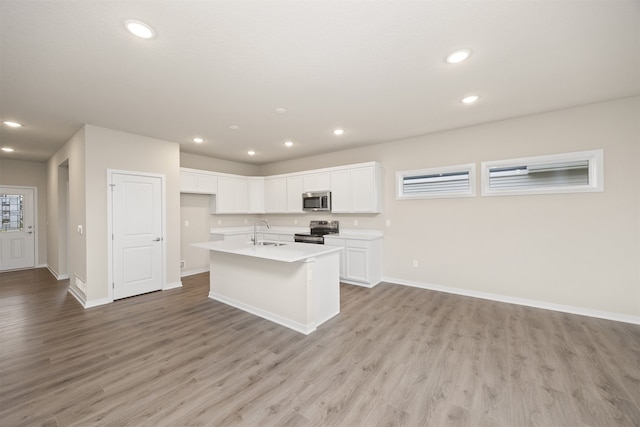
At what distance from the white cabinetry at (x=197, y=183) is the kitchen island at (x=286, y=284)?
2.11 meters

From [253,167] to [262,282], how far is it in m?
4.61

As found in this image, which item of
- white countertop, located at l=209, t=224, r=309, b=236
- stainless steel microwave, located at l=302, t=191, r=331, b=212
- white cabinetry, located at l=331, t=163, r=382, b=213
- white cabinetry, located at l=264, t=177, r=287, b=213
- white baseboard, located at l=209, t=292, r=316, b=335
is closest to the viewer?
white baseboard, located at l=209, t=292, r=316, b=335

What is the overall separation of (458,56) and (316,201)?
3.75 metres

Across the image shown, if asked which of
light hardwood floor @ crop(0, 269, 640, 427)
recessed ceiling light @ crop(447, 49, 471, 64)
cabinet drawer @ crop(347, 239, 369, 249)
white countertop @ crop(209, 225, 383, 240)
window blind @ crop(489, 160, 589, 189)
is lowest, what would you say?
light hardwood floor @ crop(0, 269, 640, 427)

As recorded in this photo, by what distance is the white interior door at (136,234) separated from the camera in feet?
13.4

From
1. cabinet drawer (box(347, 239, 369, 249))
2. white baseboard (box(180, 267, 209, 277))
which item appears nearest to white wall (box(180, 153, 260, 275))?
white baseboard (box(180, 267, 209, 277))

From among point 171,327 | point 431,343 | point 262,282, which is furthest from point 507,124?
point 171,327

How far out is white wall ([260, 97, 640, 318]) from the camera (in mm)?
3129

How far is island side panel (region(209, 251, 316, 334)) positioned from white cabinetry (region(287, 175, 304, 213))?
238 centimetres

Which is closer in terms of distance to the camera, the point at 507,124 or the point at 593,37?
the point at 593,37

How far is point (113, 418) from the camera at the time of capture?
174cm

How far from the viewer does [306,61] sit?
7.41ft

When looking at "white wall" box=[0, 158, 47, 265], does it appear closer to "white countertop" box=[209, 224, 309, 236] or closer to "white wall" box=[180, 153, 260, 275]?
"white wall" box=[180, 153, 260, 275]

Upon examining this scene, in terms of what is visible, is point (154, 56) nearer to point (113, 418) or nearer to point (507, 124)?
point (113, 418)
